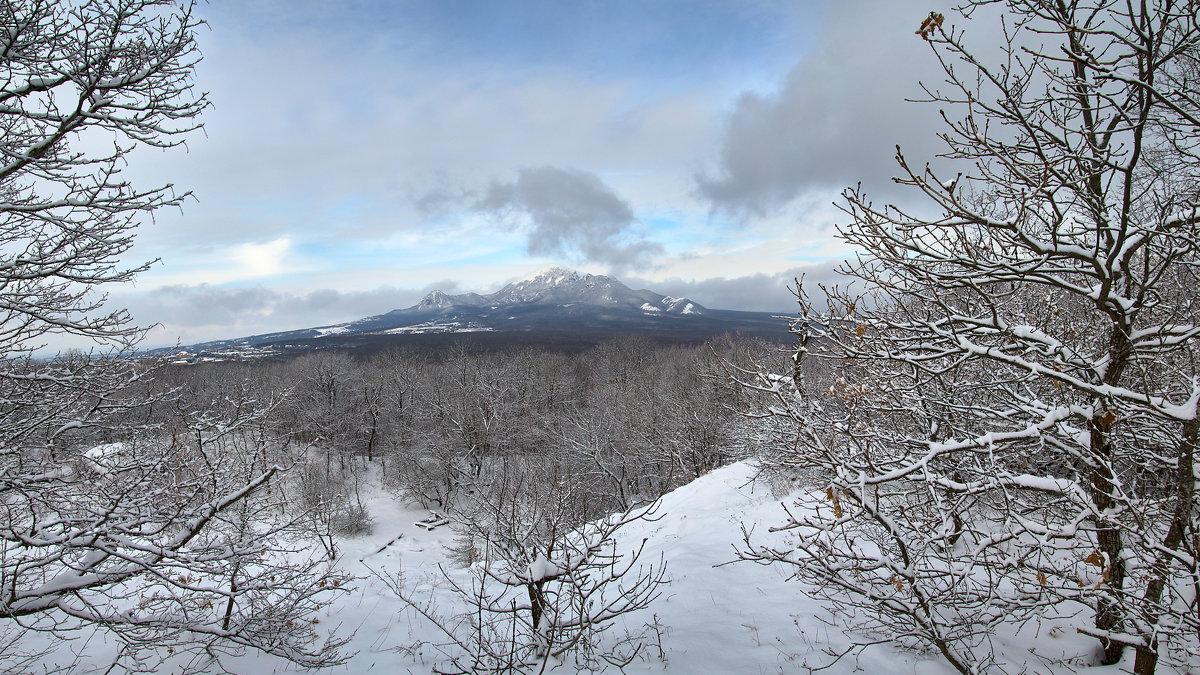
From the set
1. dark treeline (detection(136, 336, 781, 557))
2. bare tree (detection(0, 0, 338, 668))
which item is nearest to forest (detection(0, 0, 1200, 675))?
bare tree (detection(0, 0, 338, 668))

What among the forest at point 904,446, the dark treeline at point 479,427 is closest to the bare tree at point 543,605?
the forest at point 904,446

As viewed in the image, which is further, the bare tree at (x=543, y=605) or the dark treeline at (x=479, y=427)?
the dark treeline at (x=479, y=427)

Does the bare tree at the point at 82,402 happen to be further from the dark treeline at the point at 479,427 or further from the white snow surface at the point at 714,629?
the dark treeline at the point at 479,427

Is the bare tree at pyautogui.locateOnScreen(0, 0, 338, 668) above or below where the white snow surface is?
above

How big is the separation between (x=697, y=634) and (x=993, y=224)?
17.8 feet

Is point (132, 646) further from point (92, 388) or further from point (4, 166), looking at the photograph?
point (4, 166)

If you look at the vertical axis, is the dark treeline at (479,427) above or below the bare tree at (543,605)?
below

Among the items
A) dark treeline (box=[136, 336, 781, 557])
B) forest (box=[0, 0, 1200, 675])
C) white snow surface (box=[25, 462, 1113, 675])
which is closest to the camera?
forest (box=[0, 0, 1200, 675])

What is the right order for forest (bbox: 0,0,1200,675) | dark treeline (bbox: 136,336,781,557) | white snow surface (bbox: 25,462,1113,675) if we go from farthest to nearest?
dark treeline (bbox: 136,336,781,557)
white snow surface (bbox: 25,462,1113,675)
forest (bbox: 0,0,1200,675)

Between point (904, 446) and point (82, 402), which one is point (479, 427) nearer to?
point (82, 402)

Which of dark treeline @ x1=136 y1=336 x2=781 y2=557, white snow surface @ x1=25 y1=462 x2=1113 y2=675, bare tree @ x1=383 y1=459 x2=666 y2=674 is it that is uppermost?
bare tree @ x1=383 y1=459 x2=666 y2=674

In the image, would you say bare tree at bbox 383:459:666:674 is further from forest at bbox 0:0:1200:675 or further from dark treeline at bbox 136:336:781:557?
dark treeline at bbox 136:336:781:557

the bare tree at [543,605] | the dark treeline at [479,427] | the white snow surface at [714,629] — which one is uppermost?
the bare tree at [543,605]

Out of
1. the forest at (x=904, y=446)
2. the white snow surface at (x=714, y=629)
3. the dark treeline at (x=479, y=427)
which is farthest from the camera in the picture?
the dark treeline at (x=479, y=427)
